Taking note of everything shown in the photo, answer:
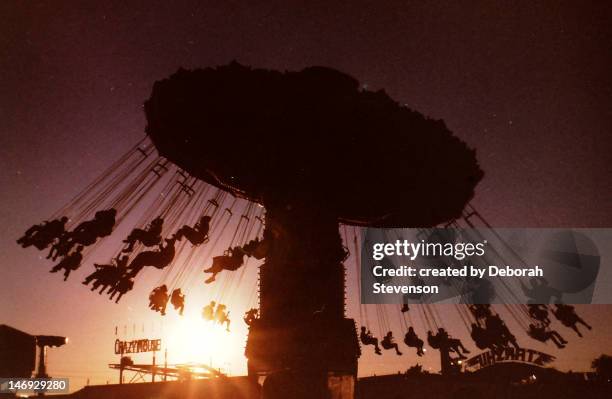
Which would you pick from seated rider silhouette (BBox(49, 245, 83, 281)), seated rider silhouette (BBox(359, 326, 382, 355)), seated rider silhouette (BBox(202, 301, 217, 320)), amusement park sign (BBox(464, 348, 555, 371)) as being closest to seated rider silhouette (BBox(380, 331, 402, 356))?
seated rider silhouette (BBox(359, 326, 382, 355))

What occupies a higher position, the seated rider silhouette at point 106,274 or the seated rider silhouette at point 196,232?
the seated rider silhouette at point 196,232

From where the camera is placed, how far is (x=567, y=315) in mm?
12969

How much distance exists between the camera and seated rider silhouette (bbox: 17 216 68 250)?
10.7 meters

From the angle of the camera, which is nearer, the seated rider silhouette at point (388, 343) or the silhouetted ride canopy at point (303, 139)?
the silhouetted ride canopy at point (303, 139)

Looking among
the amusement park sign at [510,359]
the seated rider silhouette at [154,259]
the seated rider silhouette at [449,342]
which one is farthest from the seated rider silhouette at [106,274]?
the amusement park sign at [510,359]

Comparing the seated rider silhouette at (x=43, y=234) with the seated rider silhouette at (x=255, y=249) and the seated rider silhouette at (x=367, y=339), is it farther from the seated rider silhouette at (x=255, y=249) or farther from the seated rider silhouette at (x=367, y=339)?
the seated rider silhouette at (x=367, y=339)

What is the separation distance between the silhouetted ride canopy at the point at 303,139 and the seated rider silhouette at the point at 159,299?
309 cm

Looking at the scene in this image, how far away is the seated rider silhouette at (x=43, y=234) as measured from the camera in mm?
10723

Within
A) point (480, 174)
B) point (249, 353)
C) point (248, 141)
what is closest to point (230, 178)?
point (248, 141)

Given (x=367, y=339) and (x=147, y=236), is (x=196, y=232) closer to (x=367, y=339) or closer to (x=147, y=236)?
(x=147, y=236)

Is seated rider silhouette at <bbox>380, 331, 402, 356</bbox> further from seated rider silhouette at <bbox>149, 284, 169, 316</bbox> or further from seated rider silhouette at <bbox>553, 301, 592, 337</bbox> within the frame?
seated rider silhouette at <bbox>149, 284, 169, 316</bbox>

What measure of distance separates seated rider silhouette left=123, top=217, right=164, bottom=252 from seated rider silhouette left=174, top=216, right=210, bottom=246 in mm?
408

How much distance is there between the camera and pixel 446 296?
1505 cm

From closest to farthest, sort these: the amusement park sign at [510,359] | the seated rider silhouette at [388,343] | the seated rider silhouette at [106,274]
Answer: the seated rider silhouette at [106,274] < the seated rider silhouette at [388,343] < the amusement park sign at [510,359]
